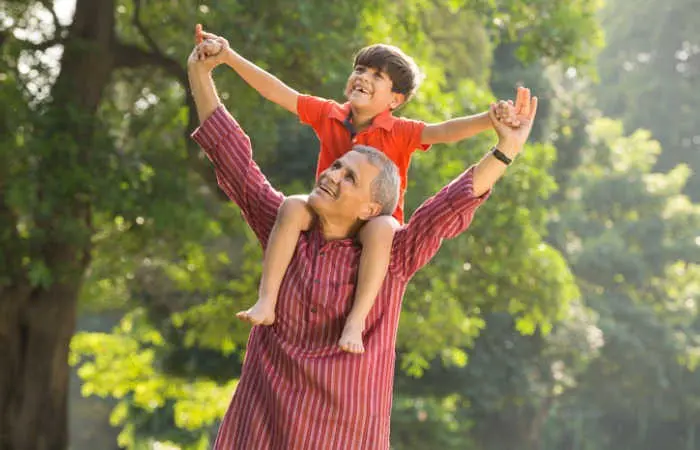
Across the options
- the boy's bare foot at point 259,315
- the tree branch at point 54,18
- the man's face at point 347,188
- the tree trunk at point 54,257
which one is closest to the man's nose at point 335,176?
the man's face at point 347,188

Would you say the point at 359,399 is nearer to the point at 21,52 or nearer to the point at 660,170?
the point at 21,52

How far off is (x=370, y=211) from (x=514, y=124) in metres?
0.41

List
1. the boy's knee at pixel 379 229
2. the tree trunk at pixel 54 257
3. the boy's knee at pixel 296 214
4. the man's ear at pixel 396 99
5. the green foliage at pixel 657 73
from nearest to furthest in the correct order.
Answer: the boy's knee at pixel 379 229, the boy's knee at pixel 296 214, the man's ear at pixel 396 99, the tree trunk at pixel 54 257, the green foliage at pixel 657 73

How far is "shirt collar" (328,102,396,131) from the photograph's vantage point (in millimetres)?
3969

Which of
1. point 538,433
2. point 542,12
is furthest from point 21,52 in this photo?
point 538,433

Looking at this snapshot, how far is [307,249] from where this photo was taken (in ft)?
11.2

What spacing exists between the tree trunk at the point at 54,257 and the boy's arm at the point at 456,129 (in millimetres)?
7878

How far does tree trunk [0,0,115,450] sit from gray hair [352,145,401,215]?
8.57m

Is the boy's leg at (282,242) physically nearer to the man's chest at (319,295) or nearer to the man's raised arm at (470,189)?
the man's chest at (319,295)

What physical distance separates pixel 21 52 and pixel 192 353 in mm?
7764

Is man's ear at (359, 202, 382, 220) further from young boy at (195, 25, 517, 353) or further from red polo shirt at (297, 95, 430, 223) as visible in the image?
red polo shirt at (297, 95, 430, 223)

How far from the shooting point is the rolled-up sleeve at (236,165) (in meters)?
3.46

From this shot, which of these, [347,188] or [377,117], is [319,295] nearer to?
[347,188]

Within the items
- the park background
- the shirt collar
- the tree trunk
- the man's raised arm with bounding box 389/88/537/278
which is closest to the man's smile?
the man's raised arm with bounding box 389/88/537/278
